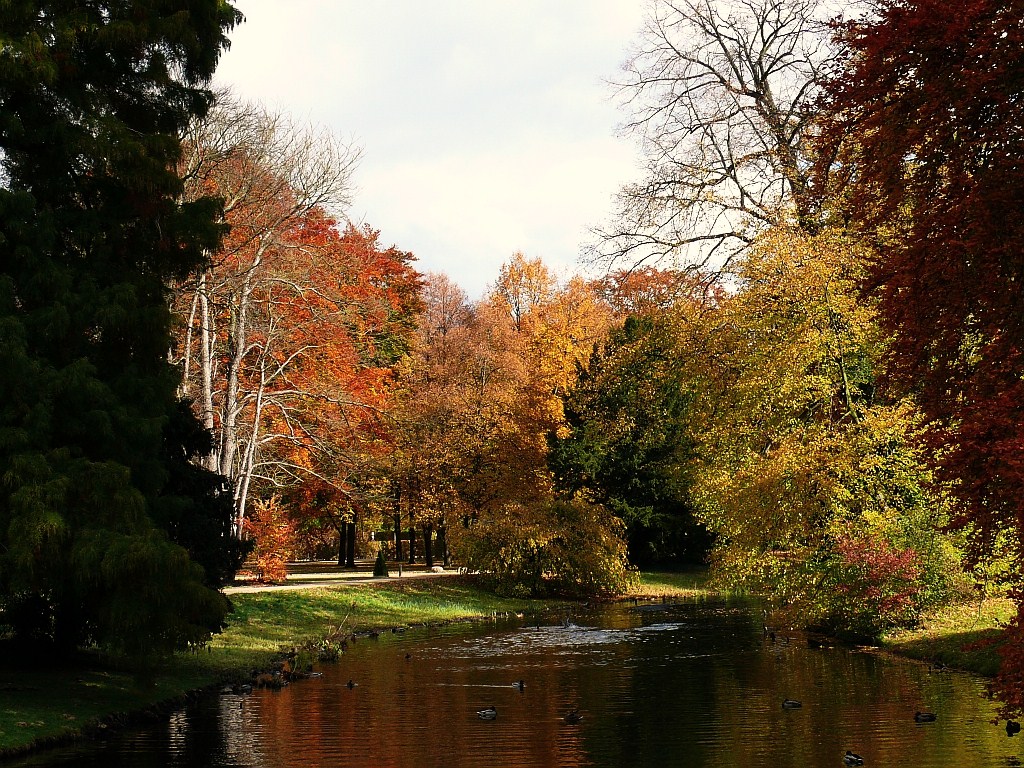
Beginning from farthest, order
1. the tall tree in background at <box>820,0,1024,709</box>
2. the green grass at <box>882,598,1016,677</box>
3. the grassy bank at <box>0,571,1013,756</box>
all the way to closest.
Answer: the green grass at <box>882,598,1016,677</box> → the grassy bank at <box>0,571,1013,756</box> → the tall tree in background at <box>820,0,1024,709</box>

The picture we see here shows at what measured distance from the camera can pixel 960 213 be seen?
1025 cm

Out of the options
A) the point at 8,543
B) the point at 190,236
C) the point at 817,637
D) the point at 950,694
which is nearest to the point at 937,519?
the point at 950,694

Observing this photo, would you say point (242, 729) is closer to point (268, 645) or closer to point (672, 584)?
point (268, 645)

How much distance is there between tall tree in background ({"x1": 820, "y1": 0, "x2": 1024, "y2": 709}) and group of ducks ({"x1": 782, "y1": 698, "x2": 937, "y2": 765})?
2821mm

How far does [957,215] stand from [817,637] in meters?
18.0

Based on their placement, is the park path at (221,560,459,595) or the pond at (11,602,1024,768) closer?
the pond at (11,602,1024,768)

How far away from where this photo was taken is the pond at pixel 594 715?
12992mm

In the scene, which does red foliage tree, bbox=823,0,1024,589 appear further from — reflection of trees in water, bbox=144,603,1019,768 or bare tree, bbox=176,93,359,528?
bare tree, bbox=176,93,359,528

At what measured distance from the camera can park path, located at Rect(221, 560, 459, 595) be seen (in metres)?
36.3

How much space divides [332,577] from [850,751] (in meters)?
34.7

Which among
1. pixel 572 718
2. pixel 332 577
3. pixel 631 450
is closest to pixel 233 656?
pixel 572 718

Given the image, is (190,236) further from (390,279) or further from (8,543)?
(390,279)

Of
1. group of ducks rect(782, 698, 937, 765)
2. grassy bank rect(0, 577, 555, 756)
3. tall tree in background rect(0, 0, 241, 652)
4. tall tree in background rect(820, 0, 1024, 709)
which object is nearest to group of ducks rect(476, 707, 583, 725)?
group of ducks rect(782, 698, 937, 765)

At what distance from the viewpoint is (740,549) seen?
24.3 meters
